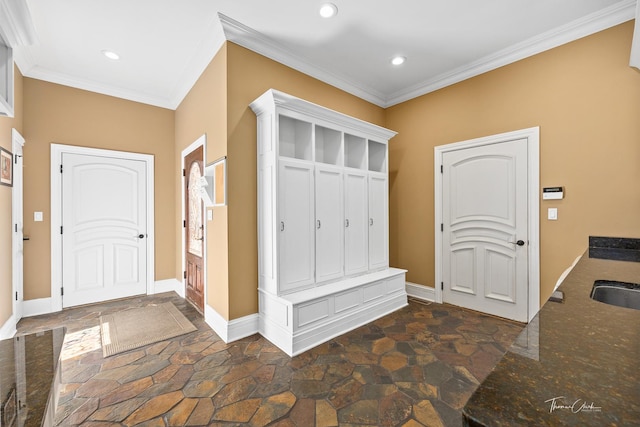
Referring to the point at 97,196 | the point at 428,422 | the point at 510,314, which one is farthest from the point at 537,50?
the point at 97,196

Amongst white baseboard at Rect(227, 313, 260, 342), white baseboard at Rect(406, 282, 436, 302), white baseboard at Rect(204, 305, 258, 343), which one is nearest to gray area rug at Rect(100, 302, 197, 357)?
white baseboard at Rect(204, 305, 258, 343)

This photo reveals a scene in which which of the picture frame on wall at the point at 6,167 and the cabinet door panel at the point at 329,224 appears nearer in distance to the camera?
the picture frame on wall at the point at 6,167

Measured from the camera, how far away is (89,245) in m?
3.84

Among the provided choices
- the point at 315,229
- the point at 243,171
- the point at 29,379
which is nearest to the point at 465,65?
the point at 315,229

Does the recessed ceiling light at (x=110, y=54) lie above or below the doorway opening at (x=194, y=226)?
above

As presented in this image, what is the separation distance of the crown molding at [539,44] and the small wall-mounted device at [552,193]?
150cm

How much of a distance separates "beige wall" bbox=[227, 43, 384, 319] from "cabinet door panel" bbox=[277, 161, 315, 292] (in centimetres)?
37

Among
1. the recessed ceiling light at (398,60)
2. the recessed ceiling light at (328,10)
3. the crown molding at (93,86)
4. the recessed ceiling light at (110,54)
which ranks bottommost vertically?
the crown molding at (93,86)

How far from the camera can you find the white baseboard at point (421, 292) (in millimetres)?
3842

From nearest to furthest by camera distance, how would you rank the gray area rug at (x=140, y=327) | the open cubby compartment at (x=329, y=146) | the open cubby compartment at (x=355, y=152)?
the gray area rug at (x=140, y=327), the open cubby compartment at (x=329, y=146), the open cubby compartment at (x=355, y=152)

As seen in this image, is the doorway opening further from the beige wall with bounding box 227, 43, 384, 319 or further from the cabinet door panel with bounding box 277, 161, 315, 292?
the cabinet door panel with bounding box 277, 161, 315, 292

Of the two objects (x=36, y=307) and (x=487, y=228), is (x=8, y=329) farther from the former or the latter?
(x=487, y=228)

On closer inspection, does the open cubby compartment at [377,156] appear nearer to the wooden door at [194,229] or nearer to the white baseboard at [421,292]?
the white baseboard at [421,292]

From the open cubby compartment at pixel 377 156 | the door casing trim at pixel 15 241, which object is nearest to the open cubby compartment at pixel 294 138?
the open cubby compartment at pixel 377 156
